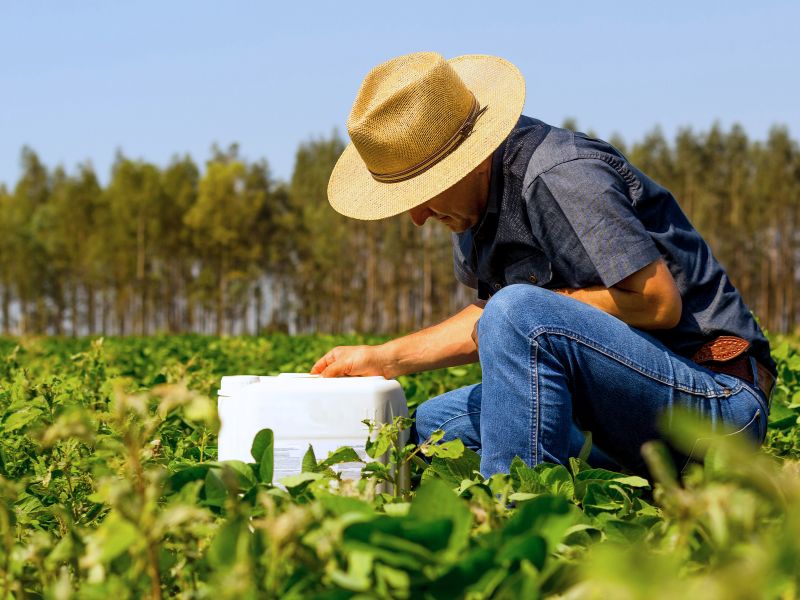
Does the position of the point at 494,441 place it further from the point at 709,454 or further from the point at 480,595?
the point at 480,595

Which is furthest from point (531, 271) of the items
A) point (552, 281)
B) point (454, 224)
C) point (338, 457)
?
point (338, 457)

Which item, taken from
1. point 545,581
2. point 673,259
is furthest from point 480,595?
point 673,259

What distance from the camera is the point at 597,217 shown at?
250 centimetres

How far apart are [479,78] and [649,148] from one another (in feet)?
189

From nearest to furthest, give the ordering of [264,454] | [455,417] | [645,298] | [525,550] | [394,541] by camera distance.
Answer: [394,541], [525,550], [264,454], [645,298], [455,417]

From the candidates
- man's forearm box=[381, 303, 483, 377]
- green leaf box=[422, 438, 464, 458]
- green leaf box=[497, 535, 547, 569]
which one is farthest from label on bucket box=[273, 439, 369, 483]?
green leaf box=[497, 535, 547, 569]

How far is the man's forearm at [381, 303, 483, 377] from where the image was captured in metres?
2.86

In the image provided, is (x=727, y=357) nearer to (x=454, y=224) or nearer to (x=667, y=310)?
(x=667, y=310)

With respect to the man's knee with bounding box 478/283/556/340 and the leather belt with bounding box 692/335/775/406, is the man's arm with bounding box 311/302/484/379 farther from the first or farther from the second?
the leather belt with bounding box 692/335/775/406

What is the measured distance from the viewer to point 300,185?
61344 millimetres

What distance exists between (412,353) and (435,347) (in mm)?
125

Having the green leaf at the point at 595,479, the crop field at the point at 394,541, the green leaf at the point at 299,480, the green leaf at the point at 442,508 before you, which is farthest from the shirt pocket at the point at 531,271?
the green leaf at the point at 442,508

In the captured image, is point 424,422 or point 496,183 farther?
point 424,422

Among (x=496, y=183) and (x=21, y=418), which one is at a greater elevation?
(x=496, y=183)
